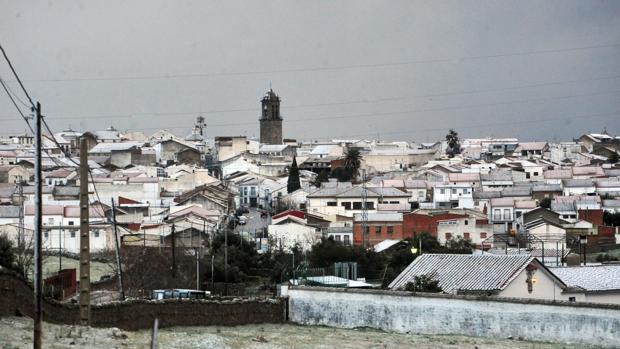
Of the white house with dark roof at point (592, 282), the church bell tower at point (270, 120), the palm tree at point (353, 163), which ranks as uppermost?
the church bell tower at point (270, 120)

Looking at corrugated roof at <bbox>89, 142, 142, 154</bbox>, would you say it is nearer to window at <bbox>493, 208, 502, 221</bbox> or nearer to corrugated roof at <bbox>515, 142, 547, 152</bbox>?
corrugated roof at <bbox>515, 142, 547, 152</bbox>

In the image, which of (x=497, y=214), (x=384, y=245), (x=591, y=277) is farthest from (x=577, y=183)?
(x=591, y=277)

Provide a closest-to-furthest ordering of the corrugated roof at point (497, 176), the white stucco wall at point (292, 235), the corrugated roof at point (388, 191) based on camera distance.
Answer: the white stucco wall at point (292, 235) < the corrugated roof at point (388, 191) < the corrugated roof at point (497, 176)

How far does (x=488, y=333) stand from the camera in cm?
2667

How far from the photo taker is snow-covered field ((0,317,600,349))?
19516 mm

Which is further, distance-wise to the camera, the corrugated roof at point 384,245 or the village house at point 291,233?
the village house at point 291,233

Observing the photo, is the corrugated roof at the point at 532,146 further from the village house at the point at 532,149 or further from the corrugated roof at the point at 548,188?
the corrugated roof at the point at 548,188

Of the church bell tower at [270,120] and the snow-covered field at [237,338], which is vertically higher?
the church bell tower at [270,120]

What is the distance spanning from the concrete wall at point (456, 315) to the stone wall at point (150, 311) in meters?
0.99

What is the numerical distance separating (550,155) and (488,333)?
10163cm

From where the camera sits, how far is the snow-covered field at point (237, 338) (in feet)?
64.0

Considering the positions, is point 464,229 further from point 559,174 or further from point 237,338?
point 237,338

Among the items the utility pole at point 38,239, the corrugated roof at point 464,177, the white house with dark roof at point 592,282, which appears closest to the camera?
the utility pole at point 38,239

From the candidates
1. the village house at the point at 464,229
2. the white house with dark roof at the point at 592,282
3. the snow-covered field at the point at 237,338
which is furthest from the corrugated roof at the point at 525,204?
the snow-covered field at the point at 237,338
